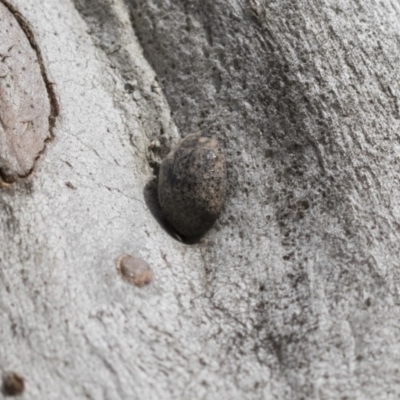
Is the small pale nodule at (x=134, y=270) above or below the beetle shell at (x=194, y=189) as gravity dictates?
below

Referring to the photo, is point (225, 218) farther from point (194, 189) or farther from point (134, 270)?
point (134, 270)

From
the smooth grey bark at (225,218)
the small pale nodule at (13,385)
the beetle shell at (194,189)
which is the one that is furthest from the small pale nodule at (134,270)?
the small pale nodule at (13,385)

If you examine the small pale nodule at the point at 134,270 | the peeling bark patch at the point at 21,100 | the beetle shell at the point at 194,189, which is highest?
the beetle shell at the point at 194,189

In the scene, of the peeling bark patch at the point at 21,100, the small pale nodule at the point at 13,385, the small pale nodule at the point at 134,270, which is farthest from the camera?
the peeling bark patch at the point at 21,100

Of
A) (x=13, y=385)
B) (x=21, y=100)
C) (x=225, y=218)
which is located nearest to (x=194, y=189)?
(x=225, y=218)

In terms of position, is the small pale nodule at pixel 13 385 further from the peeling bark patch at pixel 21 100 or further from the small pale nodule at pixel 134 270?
the peeling bark patch at pixel 21 100

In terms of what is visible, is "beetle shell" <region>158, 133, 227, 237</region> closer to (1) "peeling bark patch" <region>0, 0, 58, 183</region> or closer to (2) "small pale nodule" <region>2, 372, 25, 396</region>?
(1) "peeling bark patch" <region>0, 0, 58, 183</region>
